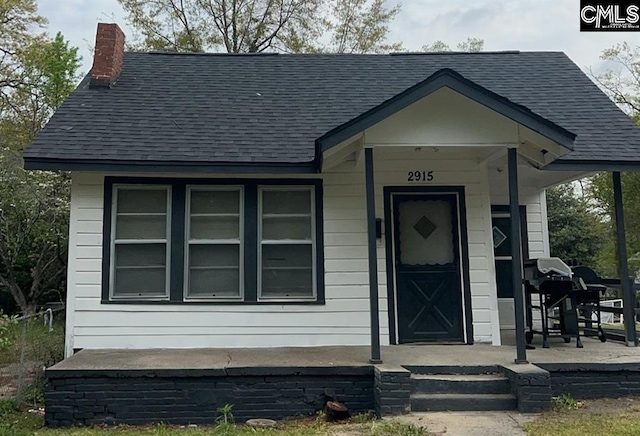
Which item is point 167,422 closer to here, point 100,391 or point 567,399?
point 100,391

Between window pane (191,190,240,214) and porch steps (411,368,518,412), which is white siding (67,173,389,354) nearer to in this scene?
window pane (191,190,240,214)

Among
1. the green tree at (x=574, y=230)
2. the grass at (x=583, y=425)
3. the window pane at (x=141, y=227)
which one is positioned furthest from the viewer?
the green tree at (x=574, y=230)

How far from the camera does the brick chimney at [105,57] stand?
26.2ft

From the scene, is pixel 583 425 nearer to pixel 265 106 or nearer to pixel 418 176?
pixel 418 176

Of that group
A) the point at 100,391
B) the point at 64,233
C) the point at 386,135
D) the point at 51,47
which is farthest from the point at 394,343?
the point at 51,47

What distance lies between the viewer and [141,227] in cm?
671

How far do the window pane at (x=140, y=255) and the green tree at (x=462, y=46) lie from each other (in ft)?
76.4

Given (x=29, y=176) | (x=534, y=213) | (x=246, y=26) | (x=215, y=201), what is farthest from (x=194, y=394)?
(x=246, y=26)

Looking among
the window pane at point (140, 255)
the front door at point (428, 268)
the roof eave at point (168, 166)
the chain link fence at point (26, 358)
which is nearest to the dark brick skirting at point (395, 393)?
the front door at point (428, 268)

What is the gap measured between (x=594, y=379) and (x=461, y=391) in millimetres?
1443

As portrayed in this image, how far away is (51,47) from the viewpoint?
66.5ft

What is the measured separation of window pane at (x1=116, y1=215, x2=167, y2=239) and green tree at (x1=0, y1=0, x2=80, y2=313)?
5722 millimetres

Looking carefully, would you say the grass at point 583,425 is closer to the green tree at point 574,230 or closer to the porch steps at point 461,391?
the porch steps at point 461,391

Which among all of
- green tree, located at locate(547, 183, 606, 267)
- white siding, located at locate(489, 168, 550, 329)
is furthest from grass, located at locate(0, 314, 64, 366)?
green tree, located at locate(547, 183, 606, 267)
